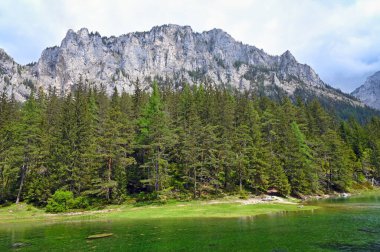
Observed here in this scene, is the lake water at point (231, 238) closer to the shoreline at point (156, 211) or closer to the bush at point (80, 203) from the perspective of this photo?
the shoreline at point (156, 211)

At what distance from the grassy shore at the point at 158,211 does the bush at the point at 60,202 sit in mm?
1676

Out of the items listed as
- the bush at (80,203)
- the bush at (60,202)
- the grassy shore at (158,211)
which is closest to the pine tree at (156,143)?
the grassy shore at (158,211)

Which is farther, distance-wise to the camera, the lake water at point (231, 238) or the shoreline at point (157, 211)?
the shoreline at point (157, 211)

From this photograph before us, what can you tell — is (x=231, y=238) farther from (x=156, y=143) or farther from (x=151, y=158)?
(x=156, y=143)

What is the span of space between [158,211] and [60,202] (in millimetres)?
20813

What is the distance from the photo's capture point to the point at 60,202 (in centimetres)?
5875

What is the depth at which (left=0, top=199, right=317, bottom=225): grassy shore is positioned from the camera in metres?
47.7

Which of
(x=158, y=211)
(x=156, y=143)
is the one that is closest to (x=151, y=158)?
(x=156, y=143)

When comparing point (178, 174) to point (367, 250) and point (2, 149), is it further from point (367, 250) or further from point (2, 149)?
point (367, 250)

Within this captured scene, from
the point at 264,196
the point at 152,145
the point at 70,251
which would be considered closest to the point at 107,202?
the point at 152,145

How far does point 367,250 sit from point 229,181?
52.4m

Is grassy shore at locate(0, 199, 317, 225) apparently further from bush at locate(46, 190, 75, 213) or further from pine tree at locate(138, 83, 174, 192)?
pine tree at locate(138, 83, 174, 192)

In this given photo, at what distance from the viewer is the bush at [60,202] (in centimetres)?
5738

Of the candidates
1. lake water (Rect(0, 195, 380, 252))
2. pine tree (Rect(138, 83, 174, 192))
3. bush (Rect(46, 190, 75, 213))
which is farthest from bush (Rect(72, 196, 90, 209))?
lake water (Rect(0, 195, 380, 252))
